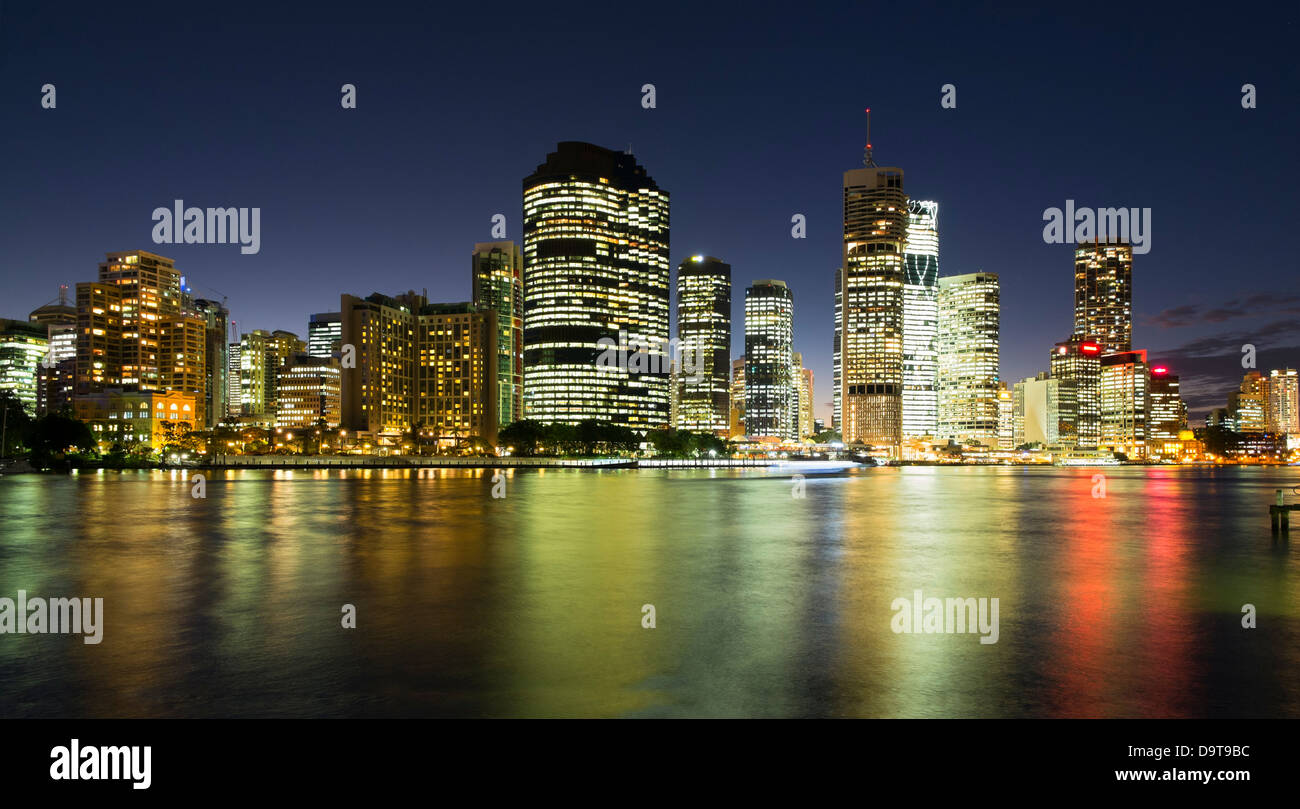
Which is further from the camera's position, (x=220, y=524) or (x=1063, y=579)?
(x=220, y=524)

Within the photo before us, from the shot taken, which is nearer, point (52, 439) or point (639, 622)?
point (639, 622)

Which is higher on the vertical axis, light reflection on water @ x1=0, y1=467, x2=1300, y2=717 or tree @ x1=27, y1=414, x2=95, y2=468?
tree @ x1=27, y1=414, x2=95, y2=468

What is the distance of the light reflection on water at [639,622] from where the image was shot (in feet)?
39.3

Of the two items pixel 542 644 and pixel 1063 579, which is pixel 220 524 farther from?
pixel 1063 579

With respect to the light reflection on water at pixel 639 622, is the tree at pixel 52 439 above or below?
above

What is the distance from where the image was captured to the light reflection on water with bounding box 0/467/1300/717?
11977mm

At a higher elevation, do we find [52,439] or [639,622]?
[52,439]

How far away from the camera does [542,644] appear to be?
15195mm

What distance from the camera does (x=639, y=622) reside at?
17.5 m

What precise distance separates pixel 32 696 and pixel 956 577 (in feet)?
77.4

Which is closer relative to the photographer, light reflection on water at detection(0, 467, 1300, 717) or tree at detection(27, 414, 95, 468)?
light reflection on water at detection(0, 467, 1300, 717)

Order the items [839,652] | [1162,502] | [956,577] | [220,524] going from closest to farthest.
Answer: [839,652]
[956,577]
[220,524]
[1162,502]

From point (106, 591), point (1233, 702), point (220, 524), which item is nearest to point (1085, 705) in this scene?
point (1233, 702)

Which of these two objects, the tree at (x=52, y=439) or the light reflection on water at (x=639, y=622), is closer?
the light reflection on water at (x=639, y=622)
